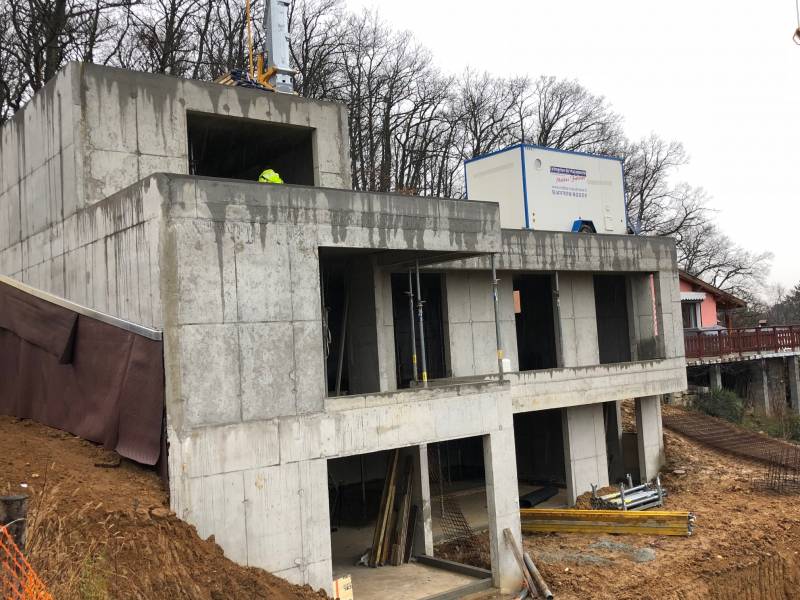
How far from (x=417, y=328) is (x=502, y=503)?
7172mm

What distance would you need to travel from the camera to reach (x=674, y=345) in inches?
891

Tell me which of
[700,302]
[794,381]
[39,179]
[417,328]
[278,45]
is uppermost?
[278,45]

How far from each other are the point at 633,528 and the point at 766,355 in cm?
2300

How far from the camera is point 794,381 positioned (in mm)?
38625

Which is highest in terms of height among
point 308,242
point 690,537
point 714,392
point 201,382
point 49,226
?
point 49,226

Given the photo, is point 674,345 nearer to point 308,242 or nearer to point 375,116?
point 308,242

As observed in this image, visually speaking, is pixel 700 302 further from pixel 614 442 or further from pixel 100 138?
pixel 100 138

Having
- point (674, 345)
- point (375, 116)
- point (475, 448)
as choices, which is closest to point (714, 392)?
point (674, 345)

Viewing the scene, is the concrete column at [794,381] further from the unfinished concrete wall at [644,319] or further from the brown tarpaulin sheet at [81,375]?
the brown tarpaulin sheet at [81,375]

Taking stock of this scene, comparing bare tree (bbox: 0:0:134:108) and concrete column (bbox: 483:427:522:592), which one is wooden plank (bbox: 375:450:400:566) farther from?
bare tree (bbox: 0:0:134:108)

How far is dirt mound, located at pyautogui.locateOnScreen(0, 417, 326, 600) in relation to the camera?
8742 mm

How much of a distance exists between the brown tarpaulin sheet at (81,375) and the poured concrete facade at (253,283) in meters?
0.44

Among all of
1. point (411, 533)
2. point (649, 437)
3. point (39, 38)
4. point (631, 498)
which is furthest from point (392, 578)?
point (39, 38)

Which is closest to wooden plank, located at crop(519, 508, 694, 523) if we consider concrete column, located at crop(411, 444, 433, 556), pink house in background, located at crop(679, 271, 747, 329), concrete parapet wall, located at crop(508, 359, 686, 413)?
concrete parapet wall, located at crop(508, 359, 686, 413)
